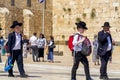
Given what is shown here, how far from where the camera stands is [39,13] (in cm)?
6712

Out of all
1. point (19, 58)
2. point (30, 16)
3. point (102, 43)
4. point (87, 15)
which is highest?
point (87, 15)

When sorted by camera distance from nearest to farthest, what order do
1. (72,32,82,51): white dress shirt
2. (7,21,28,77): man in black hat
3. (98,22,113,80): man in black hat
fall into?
(72,32,82,51): white dress shirt
(98,22,113,80): man in black hat
(7,21,28,77): man in black hat

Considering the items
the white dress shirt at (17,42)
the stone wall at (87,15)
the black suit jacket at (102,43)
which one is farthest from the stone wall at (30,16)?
the black suit jacket at (102,43)

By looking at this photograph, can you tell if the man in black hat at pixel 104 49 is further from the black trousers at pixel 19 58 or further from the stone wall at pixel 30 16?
Answer: the stone wall at pixel 30 16

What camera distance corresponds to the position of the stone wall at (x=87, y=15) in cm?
2856

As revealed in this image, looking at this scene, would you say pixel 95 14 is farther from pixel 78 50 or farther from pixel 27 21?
pixel 27 21

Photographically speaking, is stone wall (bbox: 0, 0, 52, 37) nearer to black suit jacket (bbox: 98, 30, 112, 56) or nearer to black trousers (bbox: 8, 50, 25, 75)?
black trousers (bbox: 8, 50, 25, 75)

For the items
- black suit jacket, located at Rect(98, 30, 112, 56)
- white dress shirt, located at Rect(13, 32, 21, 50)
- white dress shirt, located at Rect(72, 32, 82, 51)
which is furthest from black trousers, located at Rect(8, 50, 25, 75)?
black suit jacket, located at Rect(98, 30, 112, 56)

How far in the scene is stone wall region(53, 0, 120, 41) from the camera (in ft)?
93.7

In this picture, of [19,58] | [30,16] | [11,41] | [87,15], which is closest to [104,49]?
[19,58]

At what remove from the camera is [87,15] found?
29.4 m

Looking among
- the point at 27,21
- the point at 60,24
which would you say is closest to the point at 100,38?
the point at 60,24

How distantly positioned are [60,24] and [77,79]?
15140mm

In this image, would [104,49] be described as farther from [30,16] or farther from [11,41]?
[30,16]
